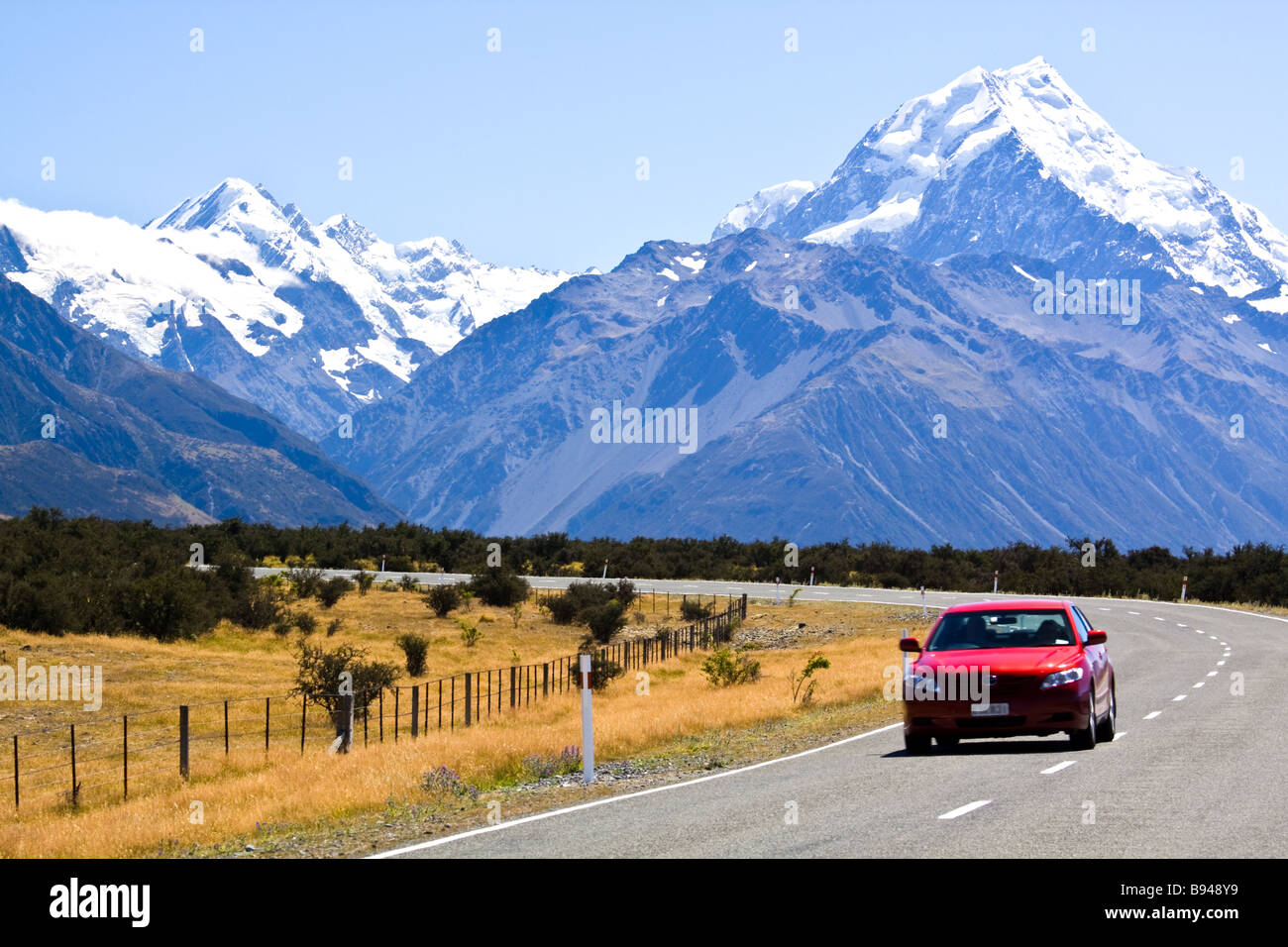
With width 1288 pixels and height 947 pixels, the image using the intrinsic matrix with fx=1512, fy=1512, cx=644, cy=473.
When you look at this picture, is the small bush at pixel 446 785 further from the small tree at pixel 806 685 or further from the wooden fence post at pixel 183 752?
the small tree at pixel 806 685

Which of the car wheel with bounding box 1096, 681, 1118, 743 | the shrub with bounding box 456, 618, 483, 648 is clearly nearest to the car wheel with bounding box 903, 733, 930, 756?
the car wheel with bounding box 1096, 681, 1118, 743

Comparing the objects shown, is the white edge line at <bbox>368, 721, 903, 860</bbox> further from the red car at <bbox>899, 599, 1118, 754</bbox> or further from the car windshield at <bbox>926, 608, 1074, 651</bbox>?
the car windshield at <bbox>926, 608, 1074, 651</bbox>

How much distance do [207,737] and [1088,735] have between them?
16.7 m

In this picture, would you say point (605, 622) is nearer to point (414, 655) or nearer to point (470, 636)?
point (470, 636)

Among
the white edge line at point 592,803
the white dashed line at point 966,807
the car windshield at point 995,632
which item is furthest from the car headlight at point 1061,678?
the white dashed line at point 966,807

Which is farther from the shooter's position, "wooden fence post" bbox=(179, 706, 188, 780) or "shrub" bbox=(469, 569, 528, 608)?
"shrub" bbox=(469, 569, 528, 608)

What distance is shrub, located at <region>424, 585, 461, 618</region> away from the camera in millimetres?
55281

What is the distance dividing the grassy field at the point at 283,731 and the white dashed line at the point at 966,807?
5092mm

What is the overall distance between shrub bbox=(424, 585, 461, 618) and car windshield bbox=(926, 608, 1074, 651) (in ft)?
127

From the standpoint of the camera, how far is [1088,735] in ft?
54.7

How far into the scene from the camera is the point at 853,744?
18.8m

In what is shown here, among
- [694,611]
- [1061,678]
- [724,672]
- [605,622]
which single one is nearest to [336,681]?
[724,672]

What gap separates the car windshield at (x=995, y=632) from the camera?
57.1ft
